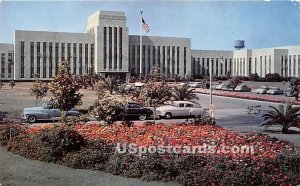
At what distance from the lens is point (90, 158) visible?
9.64 metres

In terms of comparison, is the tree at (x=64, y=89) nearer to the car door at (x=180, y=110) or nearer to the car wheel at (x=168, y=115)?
the car wheel at (x=168, y=115)

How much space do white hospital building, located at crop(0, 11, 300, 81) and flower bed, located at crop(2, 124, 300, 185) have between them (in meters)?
65.1

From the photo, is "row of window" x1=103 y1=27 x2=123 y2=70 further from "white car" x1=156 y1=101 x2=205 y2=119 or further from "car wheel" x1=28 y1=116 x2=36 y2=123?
"car wheel" x1=28 y1=116 x2=36 y2=123

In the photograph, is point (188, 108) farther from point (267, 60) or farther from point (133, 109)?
point (267, 60)

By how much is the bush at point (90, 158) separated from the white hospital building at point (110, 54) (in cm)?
6686

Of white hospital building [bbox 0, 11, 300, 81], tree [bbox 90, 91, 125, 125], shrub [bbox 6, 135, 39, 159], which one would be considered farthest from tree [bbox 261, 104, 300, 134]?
white hospital building [bbox 0, 11, 300, 81]

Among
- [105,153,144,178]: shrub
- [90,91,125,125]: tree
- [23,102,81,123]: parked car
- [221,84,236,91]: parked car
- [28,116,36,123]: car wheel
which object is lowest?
[105,153,144,178]: shrub

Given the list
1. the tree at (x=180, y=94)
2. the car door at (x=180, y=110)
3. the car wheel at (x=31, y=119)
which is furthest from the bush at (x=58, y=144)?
the tree at (x=180, y=94)

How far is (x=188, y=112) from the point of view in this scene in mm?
23281

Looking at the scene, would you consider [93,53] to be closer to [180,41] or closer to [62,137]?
[180,41]

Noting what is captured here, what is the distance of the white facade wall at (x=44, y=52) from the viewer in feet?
247

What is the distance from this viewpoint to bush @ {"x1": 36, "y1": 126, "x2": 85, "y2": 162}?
10.4 metres

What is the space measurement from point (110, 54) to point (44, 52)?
555 inches

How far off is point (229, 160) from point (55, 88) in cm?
783
